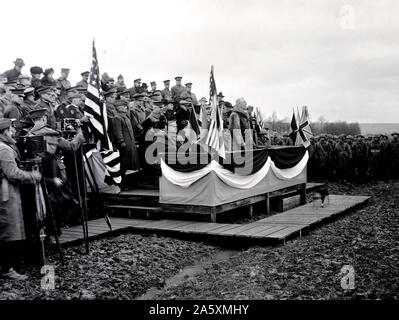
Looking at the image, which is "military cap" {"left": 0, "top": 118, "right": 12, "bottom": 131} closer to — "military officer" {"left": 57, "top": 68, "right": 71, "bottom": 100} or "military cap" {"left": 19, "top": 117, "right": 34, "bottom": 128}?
"military cap" {"left": 19, "top": 117, "right": 34, "bottom": 128}

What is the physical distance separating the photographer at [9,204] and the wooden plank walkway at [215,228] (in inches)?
71.1

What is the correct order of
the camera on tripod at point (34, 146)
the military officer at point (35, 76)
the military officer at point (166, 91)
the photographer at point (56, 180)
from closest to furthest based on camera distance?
the camera on tripod at point (34, 146)
the photographer at point (56, 180)
the military officer at point (35, 76)
the military officer at point (166, 91)

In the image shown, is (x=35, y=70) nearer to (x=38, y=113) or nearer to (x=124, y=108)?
(x=124, y=108)

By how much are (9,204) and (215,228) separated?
187 inches

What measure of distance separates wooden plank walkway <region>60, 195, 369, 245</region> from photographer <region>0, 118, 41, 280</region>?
5.93ft

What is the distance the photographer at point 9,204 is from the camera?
716 centimetres

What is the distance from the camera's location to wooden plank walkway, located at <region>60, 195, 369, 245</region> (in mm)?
9961

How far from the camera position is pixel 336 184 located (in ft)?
76.7

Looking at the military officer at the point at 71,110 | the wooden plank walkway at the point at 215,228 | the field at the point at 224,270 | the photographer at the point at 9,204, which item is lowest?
the field at the point at 224,270

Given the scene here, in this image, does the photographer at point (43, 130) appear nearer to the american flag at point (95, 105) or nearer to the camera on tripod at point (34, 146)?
the american flag at point (95, 105)

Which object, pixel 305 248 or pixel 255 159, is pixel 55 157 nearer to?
pixel 305 248

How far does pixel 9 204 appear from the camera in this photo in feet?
23.7

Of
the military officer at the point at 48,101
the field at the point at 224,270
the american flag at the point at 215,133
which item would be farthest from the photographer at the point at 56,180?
the american flag at the point at 215,133
